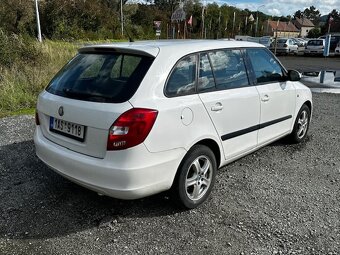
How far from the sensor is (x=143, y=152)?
297cm

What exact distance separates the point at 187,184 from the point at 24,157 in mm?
2618

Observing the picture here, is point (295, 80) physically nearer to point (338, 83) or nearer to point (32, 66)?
point (32, 66)

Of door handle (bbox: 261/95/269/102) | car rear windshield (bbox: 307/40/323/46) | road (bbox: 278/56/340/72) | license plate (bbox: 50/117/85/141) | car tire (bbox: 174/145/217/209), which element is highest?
car rear windshield (bbox: 307/40/323/46)

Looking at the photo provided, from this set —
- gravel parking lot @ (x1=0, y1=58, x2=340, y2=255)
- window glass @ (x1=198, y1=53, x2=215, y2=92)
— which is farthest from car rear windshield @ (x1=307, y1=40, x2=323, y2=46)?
window glass @ (x1=198, y1=53, x2=215, y2=92)

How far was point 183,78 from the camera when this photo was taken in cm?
339

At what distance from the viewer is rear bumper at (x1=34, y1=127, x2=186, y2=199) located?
295 cm

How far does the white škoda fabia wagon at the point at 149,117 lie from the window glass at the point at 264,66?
211 millimetres

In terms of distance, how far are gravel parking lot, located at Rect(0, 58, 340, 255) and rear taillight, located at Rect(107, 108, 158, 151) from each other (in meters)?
0.86

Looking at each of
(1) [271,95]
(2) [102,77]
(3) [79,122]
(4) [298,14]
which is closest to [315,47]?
(1) [271,95]

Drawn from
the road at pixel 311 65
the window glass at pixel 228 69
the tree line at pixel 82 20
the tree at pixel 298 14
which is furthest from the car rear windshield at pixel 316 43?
the tree at pixel 298 14

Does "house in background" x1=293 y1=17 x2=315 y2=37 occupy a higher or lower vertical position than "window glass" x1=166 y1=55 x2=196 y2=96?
higher

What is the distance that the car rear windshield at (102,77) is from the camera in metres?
3.10

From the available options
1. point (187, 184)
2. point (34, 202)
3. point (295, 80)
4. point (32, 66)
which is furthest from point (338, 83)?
point (34, 202)

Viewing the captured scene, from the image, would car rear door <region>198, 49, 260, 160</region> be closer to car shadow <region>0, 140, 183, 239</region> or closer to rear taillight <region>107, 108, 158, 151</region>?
rear taillight <region>107, 108, 158, 151</region>
